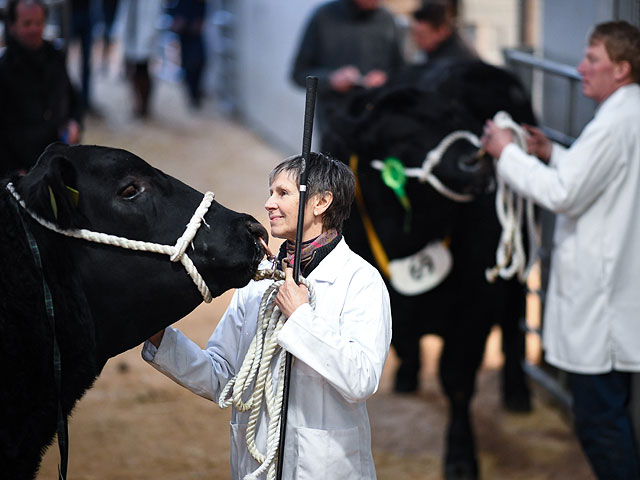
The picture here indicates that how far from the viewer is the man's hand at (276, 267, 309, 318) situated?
2.28 m

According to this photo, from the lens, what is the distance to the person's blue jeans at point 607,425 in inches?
140

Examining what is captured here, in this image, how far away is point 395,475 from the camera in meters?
4.28

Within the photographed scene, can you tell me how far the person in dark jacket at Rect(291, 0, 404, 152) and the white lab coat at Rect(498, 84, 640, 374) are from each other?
10.2ft

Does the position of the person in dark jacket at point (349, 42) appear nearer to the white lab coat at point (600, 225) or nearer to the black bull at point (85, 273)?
the white lab coat at point (600, 225)

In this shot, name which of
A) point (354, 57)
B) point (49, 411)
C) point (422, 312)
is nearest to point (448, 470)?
point (422, 312)

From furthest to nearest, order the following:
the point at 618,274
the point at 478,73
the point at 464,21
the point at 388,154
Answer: the point at 464,21, the point at 478,73, the point at 388,154, the point at 618,274

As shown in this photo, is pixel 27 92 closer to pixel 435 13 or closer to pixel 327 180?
pixel 435 13

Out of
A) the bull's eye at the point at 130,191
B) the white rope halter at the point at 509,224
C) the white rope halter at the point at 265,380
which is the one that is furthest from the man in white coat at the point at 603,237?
the bull's eye at the point at 130,191

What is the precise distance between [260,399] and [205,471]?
202 cm

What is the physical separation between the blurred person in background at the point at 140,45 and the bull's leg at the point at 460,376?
27.4ft

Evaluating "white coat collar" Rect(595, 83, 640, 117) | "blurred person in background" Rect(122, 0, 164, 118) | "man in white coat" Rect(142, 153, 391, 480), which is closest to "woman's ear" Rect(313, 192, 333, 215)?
"man in white coat" Rect(142, 153, 391, 480)

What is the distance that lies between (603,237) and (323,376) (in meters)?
1.69

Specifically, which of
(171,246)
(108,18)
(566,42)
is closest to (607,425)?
(171,246)

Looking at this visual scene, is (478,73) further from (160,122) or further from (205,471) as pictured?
(160,122)
